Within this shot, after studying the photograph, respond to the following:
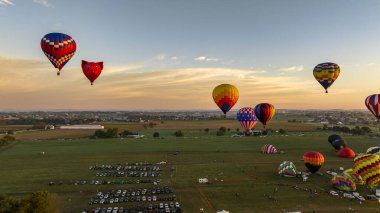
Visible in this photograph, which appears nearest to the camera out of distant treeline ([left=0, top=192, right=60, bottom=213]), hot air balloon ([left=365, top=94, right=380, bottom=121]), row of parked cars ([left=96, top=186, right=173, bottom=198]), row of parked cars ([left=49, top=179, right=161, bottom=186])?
distant treeline ([left=0, top=192, right=60, bottom=213])

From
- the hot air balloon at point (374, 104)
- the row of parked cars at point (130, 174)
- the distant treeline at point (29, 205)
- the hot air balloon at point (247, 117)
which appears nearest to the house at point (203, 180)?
the row of parked cars at point (130, 174)

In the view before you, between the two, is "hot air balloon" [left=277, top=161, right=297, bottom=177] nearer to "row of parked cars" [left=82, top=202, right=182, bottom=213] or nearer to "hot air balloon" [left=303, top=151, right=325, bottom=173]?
"hot air balloon" [left=303, top=151, right=325, bottom=173]

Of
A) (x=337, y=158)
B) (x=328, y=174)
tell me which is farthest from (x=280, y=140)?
(x=328, y=174)

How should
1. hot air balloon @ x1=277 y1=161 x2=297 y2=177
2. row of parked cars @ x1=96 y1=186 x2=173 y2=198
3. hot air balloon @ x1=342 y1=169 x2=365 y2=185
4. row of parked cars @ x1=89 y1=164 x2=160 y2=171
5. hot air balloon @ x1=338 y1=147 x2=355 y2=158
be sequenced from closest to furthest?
row of parked cars @ x1=96 y1=186 x2=173 y2=198 → hot air balloon @ x1=342 y1=169 x2=365 y2=185 → hot air balloon @ x1=277 y1=161 x2=297 y2=177 → row of parked cars @ x1=89 y1=164 x2=160 y2=171 → hot air balloon @ x1=338 y1=147 x2=355 y2=158

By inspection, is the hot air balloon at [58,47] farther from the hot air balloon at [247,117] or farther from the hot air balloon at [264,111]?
the hot air balloon at [264,111]

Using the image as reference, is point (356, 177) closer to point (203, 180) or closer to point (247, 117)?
point (247, 117)

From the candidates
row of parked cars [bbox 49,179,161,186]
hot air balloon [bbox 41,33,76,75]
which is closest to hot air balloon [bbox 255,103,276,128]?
row of parked cars [bbox 49,179,161,186]

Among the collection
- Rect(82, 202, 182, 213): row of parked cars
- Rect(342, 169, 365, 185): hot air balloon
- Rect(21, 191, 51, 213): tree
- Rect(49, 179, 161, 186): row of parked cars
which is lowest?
Rect(82, 202, 182, 213): row of parked cars

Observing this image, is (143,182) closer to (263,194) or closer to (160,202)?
(160,202)
